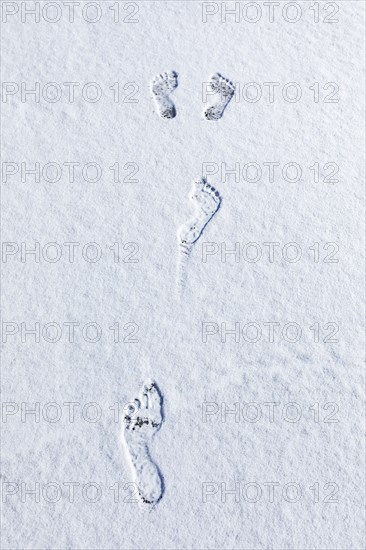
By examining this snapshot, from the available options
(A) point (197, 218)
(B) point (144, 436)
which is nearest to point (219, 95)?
(A) point (197, 218)

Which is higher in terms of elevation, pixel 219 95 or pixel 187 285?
pixel 219 95

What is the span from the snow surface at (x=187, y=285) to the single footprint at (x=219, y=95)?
33mm

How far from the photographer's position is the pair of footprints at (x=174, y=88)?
2062 mm

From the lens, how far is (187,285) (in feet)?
6.07

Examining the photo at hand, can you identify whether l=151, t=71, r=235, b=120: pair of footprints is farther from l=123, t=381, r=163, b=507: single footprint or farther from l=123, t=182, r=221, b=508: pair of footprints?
l=123, t=381, r=163, b=507: single footprint

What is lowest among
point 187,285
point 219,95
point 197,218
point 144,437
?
point 144,437

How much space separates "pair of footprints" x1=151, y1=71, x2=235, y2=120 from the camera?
206 cm

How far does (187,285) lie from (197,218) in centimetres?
23

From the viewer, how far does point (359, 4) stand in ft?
7.37

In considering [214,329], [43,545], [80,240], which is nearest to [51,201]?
[80,240]

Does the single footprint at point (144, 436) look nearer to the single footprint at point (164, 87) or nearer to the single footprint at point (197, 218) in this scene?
the single footprint at point (197, 218)

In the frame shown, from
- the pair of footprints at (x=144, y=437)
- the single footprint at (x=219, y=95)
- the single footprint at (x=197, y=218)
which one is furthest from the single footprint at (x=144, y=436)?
the single footprint at (x=219, y=95)

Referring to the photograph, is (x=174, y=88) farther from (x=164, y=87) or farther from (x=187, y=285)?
(x=187, y=285)

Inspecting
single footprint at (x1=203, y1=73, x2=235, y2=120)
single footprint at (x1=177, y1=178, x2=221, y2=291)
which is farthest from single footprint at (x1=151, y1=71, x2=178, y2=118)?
single footprint at (x1=177, y1=178, x2=221, y2=291)
